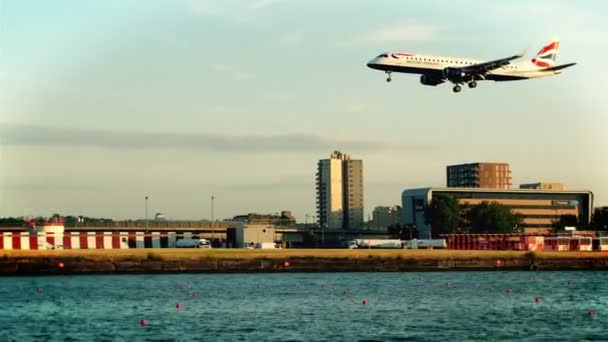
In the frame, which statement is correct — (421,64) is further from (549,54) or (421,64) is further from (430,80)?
(549,54)

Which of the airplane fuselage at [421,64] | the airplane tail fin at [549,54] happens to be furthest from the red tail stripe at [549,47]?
the airplane fuselage at [421,64]

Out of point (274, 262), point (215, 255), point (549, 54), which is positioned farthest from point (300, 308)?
point (549, 54)

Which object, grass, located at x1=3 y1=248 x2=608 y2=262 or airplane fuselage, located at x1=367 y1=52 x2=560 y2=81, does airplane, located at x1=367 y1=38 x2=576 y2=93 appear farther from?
grass, located at x1=3 y1=248 x2=608 y2=262

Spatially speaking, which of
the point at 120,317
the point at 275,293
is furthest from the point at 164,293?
the point at 120,317

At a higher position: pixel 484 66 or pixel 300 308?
pixel 484 66

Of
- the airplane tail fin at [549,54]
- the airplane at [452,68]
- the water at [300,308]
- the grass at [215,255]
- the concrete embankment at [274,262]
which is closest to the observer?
the water at [300,308]

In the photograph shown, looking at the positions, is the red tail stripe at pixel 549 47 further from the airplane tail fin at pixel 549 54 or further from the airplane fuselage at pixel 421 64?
the airplane fuselage at pixel 421 64

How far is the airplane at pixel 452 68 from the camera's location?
15050 cm

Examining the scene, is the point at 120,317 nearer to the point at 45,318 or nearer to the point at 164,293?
the point at 45,318

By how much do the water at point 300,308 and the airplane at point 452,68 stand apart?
1459 inches

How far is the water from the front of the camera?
6962cm

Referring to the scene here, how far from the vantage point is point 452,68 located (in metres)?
151

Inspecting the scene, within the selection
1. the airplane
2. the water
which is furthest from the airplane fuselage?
the water

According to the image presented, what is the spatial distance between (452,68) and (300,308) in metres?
74.4
